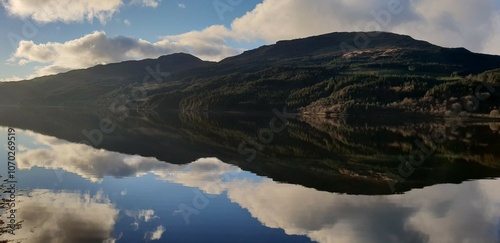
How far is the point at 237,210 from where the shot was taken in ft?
102

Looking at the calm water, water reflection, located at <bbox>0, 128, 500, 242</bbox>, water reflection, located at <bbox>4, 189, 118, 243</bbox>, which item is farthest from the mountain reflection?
water reflection, located at <bbox>4, 189, 118, 243</bbox>

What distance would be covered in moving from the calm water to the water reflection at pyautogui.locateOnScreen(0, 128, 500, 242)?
0.08m

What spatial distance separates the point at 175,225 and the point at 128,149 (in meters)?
44.0

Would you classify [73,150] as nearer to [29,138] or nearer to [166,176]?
[29,138]

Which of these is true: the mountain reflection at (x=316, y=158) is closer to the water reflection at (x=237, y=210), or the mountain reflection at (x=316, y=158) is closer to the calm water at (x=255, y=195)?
the calm water at (x=255, y=195)

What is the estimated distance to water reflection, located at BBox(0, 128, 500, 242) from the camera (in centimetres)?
2575

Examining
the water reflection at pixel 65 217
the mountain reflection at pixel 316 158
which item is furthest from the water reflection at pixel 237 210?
the mountain reflection at pixel 316 158

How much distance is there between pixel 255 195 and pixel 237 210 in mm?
5466

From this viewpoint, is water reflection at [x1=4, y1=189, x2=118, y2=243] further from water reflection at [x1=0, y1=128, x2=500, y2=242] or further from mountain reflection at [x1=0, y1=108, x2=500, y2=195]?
mountain reflection at [x1=0, y1=108, x2=500, y2=195]

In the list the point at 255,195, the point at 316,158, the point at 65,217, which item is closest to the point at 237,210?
the point at 255,195

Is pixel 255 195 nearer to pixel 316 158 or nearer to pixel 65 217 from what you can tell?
pixel 65 217

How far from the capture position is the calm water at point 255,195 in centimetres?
2628

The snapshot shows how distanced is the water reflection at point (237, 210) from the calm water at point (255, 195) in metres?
0.08

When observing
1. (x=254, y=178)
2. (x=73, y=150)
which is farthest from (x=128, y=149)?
(x=254, y=178)
